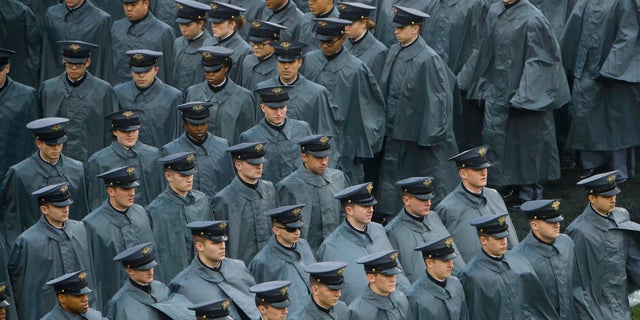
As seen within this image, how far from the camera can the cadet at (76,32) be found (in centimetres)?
1948

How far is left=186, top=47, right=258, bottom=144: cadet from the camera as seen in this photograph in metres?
17.5

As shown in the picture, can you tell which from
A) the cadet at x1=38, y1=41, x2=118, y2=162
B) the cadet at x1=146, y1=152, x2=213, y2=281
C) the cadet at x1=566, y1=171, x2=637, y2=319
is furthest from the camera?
the cadet at x1=38, y1=41, x2=118, y2=162

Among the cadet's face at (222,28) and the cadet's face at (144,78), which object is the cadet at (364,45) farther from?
the cadet's face at (144,78)

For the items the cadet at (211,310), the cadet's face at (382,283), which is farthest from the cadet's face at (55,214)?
the cadet's face at (382,283)

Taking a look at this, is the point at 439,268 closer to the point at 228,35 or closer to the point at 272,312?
the point at 272,312

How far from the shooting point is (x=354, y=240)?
1529 cm

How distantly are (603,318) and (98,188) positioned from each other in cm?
462

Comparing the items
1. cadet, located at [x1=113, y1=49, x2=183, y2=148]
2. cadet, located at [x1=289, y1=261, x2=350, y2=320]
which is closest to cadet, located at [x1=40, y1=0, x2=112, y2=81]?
cadet, located at [x1=113, y1=49, x2=183, y2=148]

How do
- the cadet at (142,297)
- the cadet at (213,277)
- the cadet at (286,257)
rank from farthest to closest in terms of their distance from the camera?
the cadet at (286,257), the cadet at (213,277), the cadet at (142,297)

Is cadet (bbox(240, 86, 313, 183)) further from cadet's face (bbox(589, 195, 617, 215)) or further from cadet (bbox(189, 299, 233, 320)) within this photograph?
cadet (bbox(189, 299, 233, 320))

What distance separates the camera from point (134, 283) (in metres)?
14.1

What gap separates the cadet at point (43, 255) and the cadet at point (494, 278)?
3.14m

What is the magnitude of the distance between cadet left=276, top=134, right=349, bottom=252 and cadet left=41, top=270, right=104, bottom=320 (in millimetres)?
3002

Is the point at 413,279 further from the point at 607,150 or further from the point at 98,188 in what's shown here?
the point at 607,150
